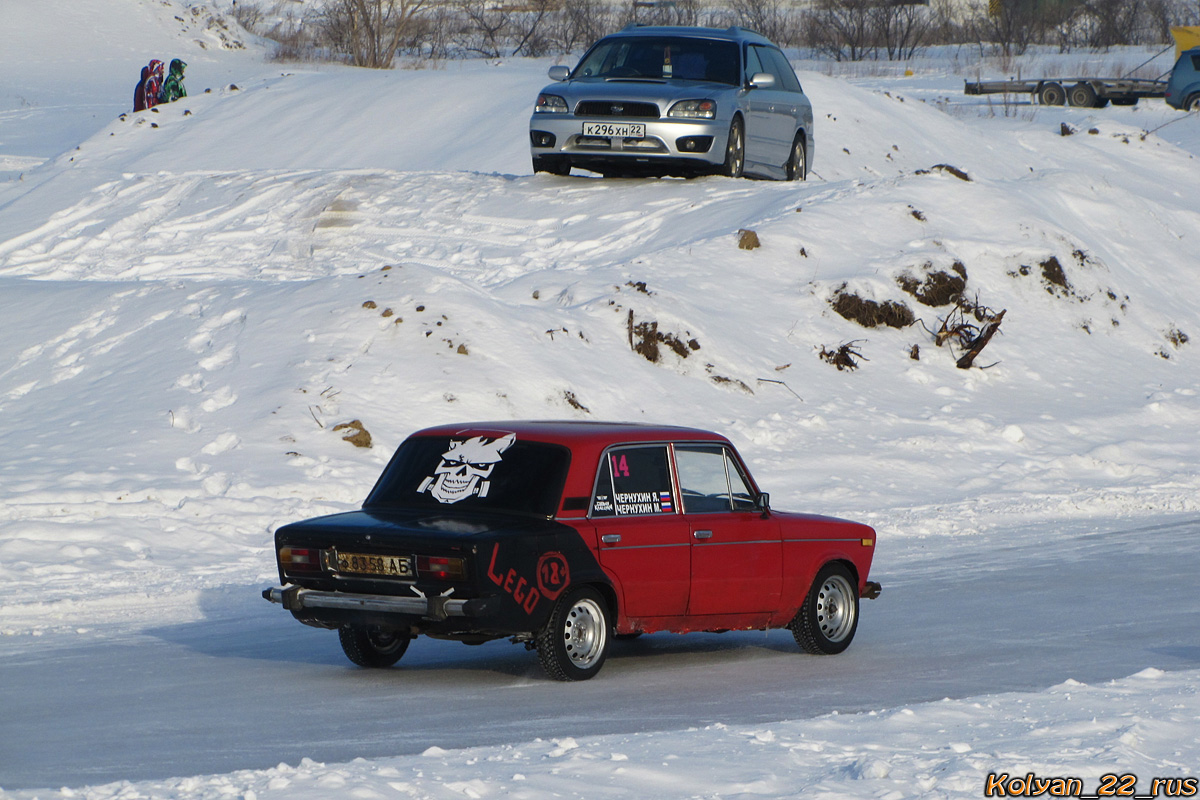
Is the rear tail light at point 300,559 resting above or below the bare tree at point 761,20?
below

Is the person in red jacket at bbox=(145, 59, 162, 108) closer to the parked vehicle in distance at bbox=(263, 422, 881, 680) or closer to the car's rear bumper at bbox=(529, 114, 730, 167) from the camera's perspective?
the car's rear bumper at bbox=(529, 114, 730, 167)

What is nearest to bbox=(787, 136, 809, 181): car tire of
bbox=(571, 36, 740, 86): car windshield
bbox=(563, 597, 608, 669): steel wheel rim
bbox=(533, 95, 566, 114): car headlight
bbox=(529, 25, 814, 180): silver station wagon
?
bbox=(529, 25, 814, 180): silver station wagon

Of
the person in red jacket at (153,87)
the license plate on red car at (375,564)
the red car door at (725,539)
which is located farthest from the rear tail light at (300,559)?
the person in red jacket at (153,87)

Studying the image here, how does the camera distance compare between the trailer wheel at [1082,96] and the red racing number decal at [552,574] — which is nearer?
the red racing number decal at [552,574]

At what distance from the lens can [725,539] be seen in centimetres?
802

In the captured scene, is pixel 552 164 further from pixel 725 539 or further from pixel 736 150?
pixel 725 539

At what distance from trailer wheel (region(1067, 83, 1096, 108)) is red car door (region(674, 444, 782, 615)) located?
1455 inches

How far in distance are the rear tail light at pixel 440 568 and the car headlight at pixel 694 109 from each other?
13.1 m

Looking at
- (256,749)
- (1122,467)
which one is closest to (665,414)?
(1122,467)

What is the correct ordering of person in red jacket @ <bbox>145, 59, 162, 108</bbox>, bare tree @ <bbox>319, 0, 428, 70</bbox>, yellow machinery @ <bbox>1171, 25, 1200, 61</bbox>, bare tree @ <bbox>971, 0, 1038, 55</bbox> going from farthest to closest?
bare tree @ <bbox>971, 0, 1038, 55</bbox>
yellow machinery @ <bbox>1171, 25, 1200, 61</bbox>
bare tree @ <bbox>319, 0, 428, 70</bbox>
person in red jacket @ <bbox>145, 59, 162, 108</bbox>

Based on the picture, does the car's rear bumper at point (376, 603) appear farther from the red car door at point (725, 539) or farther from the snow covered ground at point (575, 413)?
the red car door at point (725, 539)

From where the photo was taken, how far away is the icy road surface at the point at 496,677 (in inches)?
239

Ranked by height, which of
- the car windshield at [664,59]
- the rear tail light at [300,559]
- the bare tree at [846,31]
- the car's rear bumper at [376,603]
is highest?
the bare tree at [846,31]

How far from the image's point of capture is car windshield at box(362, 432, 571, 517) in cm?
743
